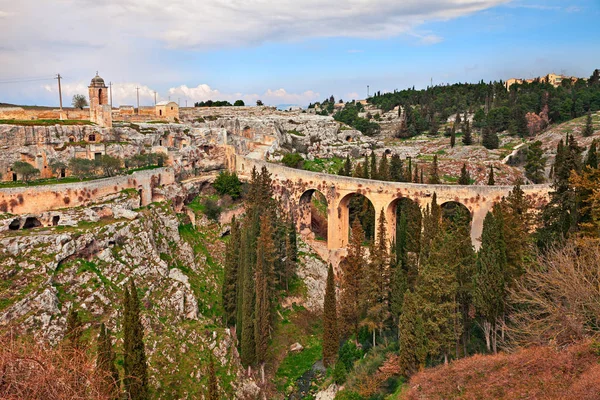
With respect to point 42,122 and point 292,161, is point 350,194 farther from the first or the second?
point 42,122

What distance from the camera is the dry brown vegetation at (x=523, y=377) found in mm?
14969

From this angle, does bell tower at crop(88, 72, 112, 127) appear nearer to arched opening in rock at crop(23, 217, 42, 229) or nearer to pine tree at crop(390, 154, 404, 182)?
arched opening in rock at crop(23, 217, 42, 229)

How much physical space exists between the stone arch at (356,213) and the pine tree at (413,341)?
60.4ft

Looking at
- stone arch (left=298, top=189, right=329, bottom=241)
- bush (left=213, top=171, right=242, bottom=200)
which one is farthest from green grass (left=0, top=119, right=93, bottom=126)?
stone arch (left=298, top=189, right=329, bottom=241)

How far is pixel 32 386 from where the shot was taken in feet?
29.9

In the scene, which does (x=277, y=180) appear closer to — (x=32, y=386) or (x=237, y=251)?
(x=237, y=251)

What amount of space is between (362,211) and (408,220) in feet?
→ 24.3

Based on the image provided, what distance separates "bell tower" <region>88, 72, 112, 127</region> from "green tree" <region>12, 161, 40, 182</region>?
9.58 metres

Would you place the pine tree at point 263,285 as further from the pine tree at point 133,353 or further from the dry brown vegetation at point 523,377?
the dry brown vegetation at point 523,377

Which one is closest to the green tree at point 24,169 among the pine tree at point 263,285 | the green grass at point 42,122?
the green grass at point 42,122

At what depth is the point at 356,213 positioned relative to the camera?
145 ft

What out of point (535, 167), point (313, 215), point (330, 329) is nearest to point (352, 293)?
point (330, 329)

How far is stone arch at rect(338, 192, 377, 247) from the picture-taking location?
42.8 m

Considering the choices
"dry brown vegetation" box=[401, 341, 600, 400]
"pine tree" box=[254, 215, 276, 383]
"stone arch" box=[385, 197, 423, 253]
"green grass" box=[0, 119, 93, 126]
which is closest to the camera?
"dry brown vegetation" box=[401, 341, 600, 400]
